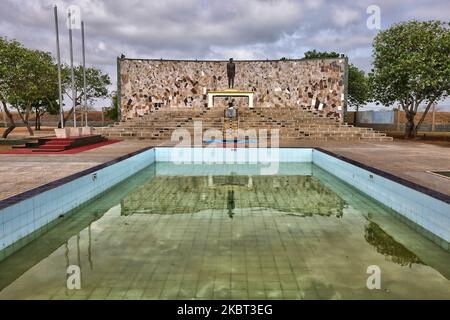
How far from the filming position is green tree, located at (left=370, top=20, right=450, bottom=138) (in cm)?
1652

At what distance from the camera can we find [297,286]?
3.40 m

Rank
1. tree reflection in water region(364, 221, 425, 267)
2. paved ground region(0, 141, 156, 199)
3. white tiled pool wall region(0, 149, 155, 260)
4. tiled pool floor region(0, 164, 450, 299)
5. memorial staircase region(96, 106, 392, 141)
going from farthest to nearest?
memorial staircase region(96, 106, 392, 141)
paved ground region(0, 141, 156, 199)
white tiled pool wall region(0, 149, 155, 260)
tree reflection in water region(364, 221, 425, 267)
tiled pool floor region(0, 164, 450, 299)

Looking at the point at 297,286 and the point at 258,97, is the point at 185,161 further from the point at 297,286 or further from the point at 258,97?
the point at 258,97

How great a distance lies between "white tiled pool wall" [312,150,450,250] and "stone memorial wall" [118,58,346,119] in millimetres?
17510

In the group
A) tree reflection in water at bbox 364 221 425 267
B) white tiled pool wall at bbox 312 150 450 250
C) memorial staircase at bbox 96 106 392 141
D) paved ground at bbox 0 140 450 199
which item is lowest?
tree reflection in water at bbox 364 221 425 267

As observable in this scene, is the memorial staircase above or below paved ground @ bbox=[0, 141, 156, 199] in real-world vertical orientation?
above

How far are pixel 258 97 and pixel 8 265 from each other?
76.4 feet

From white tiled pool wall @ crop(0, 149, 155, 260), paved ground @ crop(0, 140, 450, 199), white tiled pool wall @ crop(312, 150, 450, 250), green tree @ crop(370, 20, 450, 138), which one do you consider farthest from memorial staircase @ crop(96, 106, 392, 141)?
white tiled pool wall @ crop(0, 149, 155, 260)

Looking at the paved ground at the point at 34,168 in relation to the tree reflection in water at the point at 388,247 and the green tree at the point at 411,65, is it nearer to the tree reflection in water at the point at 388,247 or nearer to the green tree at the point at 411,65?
the tree reflection in water at the point at 388,247

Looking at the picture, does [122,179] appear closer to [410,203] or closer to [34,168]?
[34,168]

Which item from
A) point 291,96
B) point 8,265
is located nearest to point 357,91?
point 291,96

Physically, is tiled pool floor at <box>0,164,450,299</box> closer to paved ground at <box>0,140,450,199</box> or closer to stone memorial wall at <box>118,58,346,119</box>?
paved ground at <box>0,140,450,199</box>

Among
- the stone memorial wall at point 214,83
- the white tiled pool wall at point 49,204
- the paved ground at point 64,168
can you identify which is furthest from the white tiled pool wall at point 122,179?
the stone memorial wall at point 214,83
